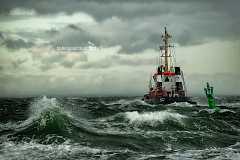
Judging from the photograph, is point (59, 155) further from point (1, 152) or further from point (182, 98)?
point (182, 98)

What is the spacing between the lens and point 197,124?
30781 millimetres

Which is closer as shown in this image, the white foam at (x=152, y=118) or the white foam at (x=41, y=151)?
the white foam at (x=41, y=151)

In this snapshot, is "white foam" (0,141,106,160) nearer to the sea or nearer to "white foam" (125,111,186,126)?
the sea

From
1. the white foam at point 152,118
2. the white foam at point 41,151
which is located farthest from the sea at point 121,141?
the white foam at point 152,118

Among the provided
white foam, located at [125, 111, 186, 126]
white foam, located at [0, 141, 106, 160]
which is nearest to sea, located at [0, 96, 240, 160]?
white foam, located at [0, 141, 106, 160]

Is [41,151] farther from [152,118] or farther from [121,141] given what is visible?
[152,118]

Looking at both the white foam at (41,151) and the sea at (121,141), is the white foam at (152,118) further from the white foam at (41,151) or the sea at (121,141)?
the white foam at (41,151)

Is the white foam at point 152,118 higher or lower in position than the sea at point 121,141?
higher

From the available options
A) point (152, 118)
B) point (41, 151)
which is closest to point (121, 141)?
point (41, 151)

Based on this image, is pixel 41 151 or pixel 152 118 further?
pixel 152 118

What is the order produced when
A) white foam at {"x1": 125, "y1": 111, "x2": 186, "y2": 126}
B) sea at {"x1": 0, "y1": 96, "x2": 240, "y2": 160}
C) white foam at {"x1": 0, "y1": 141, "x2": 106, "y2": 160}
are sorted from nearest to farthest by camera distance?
white foam at {"x1": 0, "y1": 141, "x2": 106, "y2": 160} → sea at {"x1": 0, "y1": 96, "x2": 240, "y2": 160} → white foam at {"x1": 125, "y1": 111, "x2": 186, "y2": 126}

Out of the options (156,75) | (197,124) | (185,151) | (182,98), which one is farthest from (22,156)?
(156,75)

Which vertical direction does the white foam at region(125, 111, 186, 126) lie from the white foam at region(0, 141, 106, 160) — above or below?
above

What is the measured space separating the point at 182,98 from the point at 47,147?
5586cm
